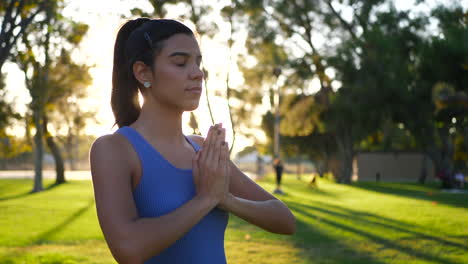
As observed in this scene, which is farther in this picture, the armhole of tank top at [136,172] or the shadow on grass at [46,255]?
the shadow on grass at [46,255]

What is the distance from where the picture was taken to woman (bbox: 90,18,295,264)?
1.69 metres

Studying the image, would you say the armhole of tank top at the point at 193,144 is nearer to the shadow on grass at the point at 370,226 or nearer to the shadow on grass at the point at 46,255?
the shadow on grass at the point at 46,255

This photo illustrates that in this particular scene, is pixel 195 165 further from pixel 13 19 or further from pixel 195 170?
pixel 13 19

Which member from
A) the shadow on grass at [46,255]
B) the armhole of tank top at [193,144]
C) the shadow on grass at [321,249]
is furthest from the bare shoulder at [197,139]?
the shadow on grass at [46,255]

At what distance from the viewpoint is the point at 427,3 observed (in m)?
28.7

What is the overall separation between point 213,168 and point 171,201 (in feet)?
0.59

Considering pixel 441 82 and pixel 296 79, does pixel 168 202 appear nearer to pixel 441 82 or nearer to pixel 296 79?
pixel 441 82

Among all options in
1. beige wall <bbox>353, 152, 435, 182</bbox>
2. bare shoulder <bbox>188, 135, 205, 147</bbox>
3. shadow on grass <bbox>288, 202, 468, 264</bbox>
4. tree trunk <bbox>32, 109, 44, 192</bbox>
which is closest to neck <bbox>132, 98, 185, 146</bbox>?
bare shoulder <bbox>188, 135, 205, 147</bbox>

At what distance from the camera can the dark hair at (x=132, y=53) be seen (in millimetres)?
1914

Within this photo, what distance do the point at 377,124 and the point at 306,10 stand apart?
41.7 feet

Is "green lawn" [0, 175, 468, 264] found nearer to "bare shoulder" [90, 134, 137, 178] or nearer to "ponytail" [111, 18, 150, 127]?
"ponytail" [111, 18, 150, 127]

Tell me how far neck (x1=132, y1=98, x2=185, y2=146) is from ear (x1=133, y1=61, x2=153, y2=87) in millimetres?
88

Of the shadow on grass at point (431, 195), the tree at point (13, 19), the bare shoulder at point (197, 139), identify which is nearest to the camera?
the bare shoulder at point (197, 139)

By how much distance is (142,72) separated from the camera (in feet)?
6.37
